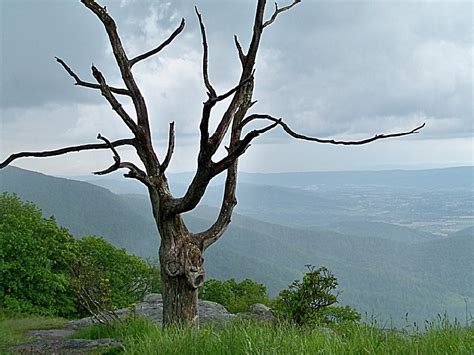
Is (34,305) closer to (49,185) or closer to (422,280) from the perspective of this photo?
(49,185)

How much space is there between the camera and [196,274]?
7383mm

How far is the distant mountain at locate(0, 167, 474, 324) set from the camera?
70938 mm

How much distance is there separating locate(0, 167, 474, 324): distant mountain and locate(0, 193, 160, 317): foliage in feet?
99.4

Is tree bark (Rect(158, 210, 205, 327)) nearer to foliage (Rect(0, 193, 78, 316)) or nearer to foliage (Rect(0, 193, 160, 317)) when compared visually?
foliage (Rect(0, 193, 160, 317))

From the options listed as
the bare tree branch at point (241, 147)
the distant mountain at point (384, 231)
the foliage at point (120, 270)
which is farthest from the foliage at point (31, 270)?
the distant mountain at point (384, 231)

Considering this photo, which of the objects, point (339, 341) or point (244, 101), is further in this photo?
point (244, 101)

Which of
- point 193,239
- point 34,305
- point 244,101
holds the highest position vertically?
point 244,101

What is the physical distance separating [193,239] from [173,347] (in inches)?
115

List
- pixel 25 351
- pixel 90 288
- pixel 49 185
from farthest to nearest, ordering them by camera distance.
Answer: pixel 49 185, pixel 90 288, pixel 25 351

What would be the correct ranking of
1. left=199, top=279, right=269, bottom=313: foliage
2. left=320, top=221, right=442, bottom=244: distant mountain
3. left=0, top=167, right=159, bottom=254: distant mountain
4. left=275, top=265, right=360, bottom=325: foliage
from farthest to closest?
left=320, top=221, right=442, bottom=244: distant mountain < left=0, top=167, right=159, bottom=254: distant mountain < left=199, top=279, right=269, bottom=313: foliage < left=275, top=265, right=360, bottom=325: foliage

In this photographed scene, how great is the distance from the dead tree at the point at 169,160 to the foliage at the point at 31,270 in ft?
44.5

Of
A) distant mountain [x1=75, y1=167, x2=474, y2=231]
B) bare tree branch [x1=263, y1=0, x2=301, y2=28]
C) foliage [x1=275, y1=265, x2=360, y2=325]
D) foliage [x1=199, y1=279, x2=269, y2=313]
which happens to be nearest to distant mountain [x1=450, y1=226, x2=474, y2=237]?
distant mountain [x1=75, y1=167, x2=474, y2=231]

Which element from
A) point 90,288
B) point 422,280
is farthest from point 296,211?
point 90,288

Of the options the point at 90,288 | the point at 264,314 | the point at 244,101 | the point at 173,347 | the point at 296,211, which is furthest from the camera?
the point at 296,211
